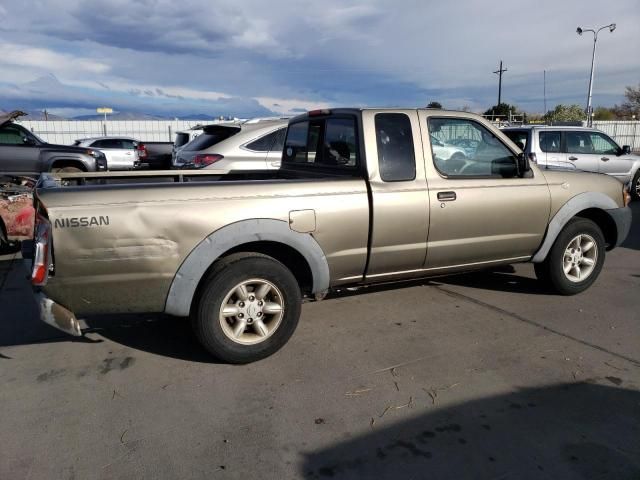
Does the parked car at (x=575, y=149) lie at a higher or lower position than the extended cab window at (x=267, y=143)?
lower

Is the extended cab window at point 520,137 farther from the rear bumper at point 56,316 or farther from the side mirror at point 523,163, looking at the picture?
the rear bumper at point 56,316

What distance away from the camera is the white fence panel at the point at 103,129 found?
27891 mm

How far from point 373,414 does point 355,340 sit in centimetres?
112

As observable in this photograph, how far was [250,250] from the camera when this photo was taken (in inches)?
154

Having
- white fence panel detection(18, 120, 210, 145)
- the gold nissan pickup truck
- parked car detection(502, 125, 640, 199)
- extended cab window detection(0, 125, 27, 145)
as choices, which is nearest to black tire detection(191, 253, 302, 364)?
the gold nissan pickup truck

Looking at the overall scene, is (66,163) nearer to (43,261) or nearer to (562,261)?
(43,261)

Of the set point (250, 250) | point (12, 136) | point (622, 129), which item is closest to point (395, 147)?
point (250, 250)

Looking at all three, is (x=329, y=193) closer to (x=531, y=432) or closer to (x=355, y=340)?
(x=355, y=340)

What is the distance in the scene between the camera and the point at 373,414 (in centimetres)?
318

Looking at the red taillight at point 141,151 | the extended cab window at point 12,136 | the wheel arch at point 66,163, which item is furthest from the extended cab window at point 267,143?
the red taillight at point 141,151

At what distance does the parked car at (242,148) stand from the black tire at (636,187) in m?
8.89

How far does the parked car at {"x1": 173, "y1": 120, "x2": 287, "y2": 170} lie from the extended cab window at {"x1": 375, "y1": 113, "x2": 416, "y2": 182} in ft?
12.0

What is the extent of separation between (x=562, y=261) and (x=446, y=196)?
5.52 ft

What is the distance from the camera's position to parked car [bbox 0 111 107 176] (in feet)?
39.1
